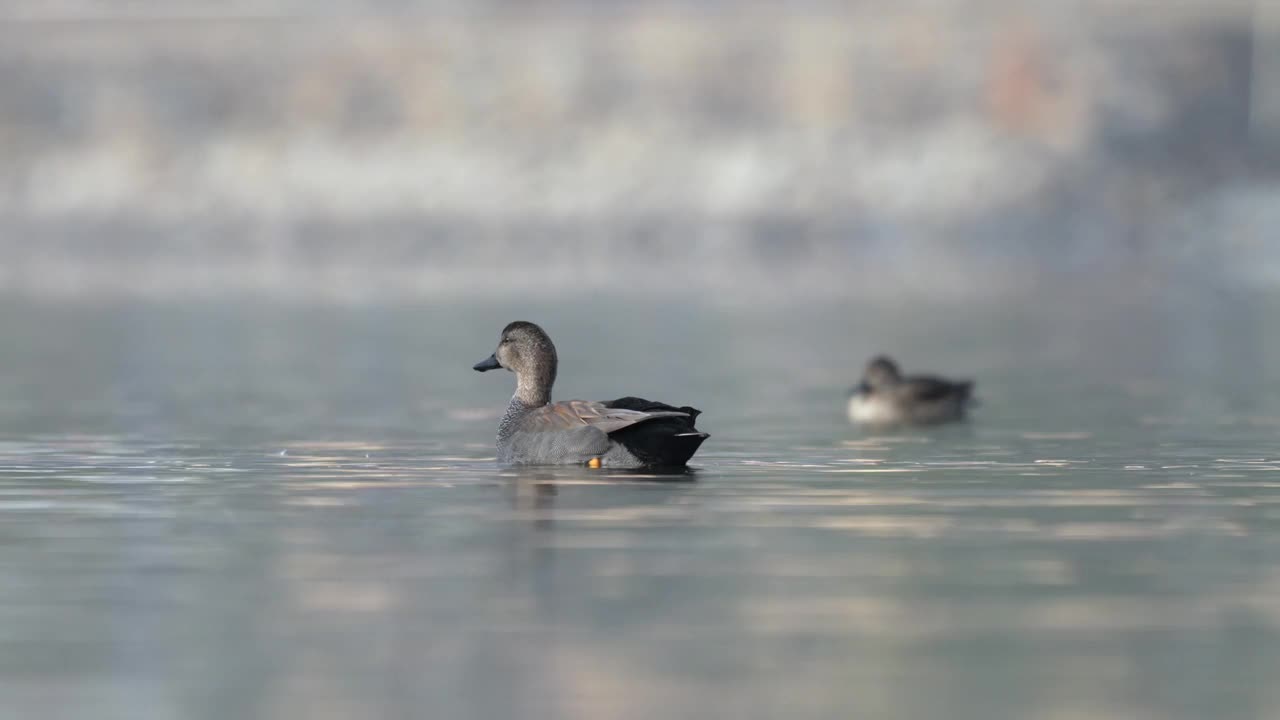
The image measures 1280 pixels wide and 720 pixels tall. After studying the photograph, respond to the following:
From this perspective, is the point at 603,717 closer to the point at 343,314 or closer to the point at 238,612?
the point at 238,612

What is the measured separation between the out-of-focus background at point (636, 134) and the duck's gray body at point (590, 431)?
5095cm

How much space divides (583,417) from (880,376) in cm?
565

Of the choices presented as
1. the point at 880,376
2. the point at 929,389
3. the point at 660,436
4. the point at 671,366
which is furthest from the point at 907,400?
the point at 671,366

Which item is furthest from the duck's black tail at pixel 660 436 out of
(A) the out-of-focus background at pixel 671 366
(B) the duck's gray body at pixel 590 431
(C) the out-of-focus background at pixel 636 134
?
(C) the out-of-focus background at pixel 636 134

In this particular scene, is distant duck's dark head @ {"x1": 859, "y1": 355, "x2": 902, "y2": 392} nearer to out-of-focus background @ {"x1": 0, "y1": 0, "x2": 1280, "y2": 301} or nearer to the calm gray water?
the calm gray water

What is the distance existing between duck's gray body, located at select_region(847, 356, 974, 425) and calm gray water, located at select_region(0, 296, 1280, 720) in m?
0.27

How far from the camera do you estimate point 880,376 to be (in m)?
19.4

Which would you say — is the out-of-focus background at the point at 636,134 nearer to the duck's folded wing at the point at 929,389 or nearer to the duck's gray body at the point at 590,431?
the duck's folded wing at the point at 929,389

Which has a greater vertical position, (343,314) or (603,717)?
(343,314)

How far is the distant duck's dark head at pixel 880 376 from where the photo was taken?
63.3 ft

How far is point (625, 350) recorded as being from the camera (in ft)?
94.3

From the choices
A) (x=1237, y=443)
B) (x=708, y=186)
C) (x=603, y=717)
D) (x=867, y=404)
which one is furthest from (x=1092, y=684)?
(x=708, y=186)

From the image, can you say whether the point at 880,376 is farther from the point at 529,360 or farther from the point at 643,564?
the point at 643,564

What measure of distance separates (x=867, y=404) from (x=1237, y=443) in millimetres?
3398
